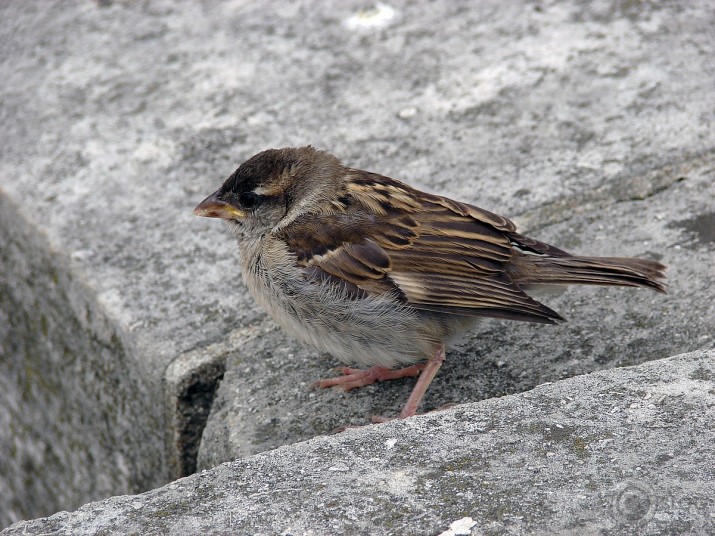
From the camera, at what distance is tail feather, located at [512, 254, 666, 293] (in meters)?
2.93

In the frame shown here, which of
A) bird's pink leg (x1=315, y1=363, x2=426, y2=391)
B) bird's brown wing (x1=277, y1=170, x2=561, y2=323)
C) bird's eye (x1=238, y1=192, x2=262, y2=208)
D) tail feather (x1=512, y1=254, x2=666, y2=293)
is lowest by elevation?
bird's pink leg (x1=315, y1=363, x2=426, y2=391)

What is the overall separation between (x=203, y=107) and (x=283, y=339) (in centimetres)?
155

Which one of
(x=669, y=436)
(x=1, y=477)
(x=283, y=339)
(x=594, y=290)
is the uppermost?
(x=669, y=436)

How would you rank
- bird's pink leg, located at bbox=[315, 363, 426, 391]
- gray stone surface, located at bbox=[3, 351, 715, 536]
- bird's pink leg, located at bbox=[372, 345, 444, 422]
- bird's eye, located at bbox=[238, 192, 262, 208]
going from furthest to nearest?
bird's eye, located at bbox=[238, 192, 262, 208] < bird's pink leg, located at bbox=[315, 363, 426, 391] < bird's pink leg, located at bbox=[372, 345, 444, 422] < gray stone surface, located at bbox=[3, 351, 715, 536]

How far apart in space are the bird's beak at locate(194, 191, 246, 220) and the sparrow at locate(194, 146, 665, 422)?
20 centimetres

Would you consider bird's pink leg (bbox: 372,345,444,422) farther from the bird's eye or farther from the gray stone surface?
the bird's eye

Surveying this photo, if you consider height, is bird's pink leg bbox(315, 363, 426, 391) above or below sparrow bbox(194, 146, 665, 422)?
below

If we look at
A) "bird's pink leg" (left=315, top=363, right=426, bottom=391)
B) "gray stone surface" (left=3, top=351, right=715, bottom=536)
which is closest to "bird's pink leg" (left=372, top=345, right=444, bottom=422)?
"bird's pink leg" (left=315, top=363, right=426, bottom=391)

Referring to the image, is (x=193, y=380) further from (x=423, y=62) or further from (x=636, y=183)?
(x=423, y=62)

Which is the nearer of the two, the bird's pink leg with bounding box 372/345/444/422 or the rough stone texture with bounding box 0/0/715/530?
the bird's pink leg with bounding box 372/345/444/422

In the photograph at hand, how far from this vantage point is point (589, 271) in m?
3.01

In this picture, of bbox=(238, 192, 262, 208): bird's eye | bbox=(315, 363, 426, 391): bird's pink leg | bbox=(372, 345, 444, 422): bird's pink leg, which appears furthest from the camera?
bbox=(238, 192, 262, 208): bird's eye

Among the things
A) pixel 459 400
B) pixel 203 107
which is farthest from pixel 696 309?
pixel 203 107

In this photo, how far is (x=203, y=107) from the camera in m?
4.44
